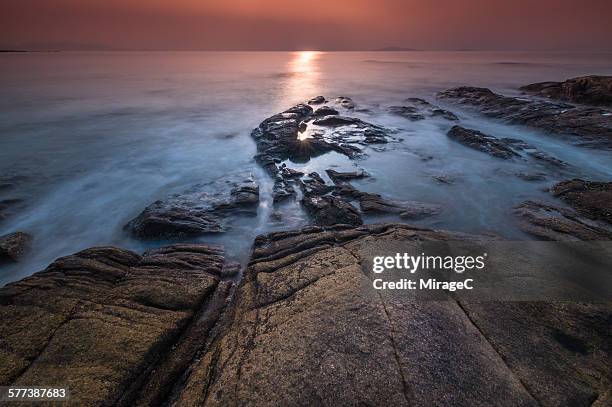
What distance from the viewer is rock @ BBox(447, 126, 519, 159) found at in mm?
13336

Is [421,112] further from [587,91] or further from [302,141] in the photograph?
[302,141]

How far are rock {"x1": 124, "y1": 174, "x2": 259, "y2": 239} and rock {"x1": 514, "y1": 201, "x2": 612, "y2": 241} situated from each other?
24.1 feet

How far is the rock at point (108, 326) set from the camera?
3375 mm

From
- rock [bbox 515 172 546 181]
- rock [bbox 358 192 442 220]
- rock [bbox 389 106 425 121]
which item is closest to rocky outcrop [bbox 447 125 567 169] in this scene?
rock [bbox 515 172 546 181]

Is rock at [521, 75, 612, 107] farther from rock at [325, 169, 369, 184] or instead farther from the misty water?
rock at [325, 169, 369, 184]

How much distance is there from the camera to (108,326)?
4004mm

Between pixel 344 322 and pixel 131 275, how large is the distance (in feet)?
12.8

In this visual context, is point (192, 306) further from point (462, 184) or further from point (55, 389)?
point (462, 184)

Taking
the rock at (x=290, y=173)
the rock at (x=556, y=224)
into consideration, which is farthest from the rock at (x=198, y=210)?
the rock at (x=556, y=224)

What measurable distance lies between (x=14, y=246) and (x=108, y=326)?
5065mm

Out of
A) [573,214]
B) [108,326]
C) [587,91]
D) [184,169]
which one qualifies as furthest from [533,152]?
[108,326]

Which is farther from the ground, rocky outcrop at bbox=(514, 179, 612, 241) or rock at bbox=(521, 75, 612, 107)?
rock at bbox=(521, 75, 612, 107)

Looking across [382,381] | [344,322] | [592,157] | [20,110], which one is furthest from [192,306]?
[20,110]

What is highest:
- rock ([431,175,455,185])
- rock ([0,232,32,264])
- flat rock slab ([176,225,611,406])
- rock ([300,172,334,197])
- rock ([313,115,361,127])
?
rock ([313,115,361,127])
